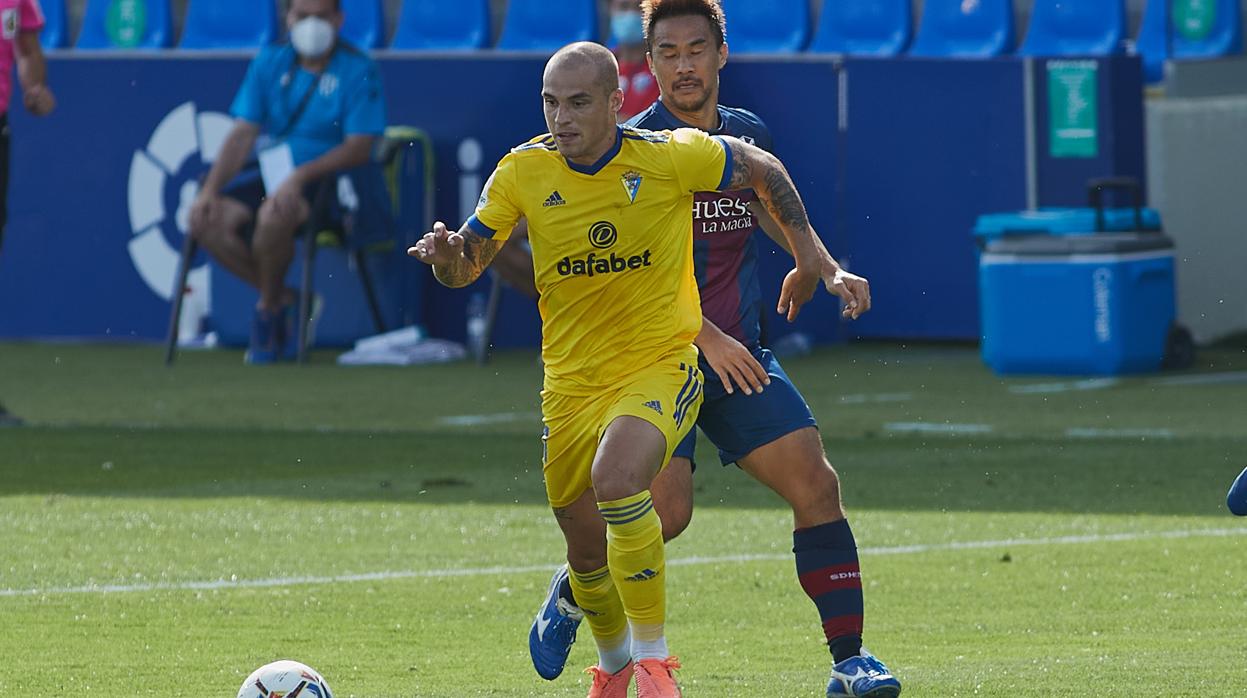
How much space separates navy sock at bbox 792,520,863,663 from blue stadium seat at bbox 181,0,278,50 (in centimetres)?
1509

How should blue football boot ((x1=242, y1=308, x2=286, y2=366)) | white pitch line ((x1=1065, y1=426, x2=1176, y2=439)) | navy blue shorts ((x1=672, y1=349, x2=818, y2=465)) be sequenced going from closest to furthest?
1. navy blue shorts ((x1=672, y1=349, x2=818, y2=465))
2. white pitch line ((x1=1065, y1=426, x2=1176, y2=439))
3. blue football boot ((x1=242, y1=308, x2=286, y2=366))

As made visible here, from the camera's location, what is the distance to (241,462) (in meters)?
11.2

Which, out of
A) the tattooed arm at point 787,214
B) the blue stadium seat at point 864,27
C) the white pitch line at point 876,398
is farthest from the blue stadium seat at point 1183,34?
the tattooed arm at point 787,214

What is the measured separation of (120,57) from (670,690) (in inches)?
483

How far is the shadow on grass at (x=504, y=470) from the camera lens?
9961 mm

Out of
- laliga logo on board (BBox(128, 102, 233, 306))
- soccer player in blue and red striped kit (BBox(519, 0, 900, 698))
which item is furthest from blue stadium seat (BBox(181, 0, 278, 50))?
soccer player in blue and red striped kit (BBox(519, 0, 900, 698))

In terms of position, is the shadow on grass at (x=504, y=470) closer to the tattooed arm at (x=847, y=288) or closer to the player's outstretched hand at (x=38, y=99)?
the player's outstretched hand at (x=38, y=99)

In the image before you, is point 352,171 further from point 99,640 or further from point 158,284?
point 99,640

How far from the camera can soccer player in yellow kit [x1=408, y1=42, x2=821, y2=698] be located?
5.87 meters

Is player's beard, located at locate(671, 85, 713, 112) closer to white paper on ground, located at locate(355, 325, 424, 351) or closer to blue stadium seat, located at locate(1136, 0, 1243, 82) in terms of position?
white paper on ground, located at locate(355, 325, 424, 351)

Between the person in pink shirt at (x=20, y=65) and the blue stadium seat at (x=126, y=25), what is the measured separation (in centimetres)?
862

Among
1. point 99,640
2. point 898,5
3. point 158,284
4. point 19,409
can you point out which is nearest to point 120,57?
point 158,284

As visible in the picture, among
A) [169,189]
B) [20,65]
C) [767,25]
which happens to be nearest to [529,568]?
[20,65]

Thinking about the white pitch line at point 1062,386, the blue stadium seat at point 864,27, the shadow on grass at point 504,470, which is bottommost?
the white pitch line at point 1062,386
